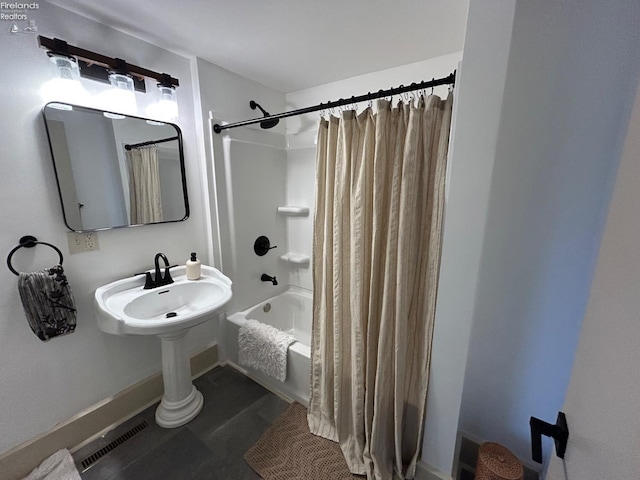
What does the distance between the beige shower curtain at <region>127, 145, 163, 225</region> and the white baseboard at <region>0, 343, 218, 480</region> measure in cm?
110

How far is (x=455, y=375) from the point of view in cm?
107

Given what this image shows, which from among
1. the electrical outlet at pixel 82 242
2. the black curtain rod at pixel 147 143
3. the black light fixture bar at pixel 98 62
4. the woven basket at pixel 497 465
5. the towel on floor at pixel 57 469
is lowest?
the towel on floor at pixel 57 469

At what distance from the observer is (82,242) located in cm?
139

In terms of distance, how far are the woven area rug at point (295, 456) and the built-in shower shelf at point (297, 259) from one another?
4.03 feet

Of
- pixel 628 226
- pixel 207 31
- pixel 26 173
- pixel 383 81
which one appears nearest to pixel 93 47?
pixel 207 31

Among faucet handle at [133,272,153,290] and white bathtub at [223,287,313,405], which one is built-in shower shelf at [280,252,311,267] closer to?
white bathtub at [223,287,313,405]

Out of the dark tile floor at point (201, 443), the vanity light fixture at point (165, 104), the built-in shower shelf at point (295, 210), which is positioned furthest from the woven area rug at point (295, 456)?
the vanity light fixture at point (165, 104)

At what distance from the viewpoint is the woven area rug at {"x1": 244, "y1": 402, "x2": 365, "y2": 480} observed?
4.35 ft

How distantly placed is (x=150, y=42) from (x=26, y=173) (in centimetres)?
100

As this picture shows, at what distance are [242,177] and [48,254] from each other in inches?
47.0

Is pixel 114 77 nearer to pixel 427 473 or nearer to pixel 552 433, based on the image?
pixel 552 433

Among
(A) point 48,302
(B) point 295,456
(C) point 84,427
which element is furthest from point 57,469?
(B) point 295,456

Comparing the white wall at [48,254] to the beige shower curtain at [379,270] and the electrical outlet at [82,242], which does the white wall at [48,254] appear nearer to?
the electrical outlet at [82,242]

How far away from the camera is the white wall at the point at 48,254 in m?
1.16
